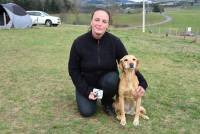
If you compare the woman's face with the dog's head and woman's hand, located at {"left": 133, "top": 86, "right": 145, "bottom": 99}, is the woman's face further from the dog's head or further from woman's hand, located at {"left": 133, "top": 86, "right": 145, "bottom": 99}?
woman's hand, located at {"left": 133, "top": 86, "right": 145, "bottom": 99}

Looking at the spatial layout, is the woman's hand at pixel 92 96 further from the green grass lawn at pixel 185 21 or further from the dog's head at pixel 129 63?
the green grass lawn at pixel 185 21

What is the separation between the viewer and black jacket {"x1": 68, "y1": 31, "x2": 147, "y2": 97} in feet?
18.6

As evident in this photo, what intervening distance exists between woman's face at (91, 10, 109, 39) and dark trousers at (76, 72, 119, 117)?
0.59m

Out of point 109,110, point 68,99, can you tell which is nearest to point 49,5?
point 68,99

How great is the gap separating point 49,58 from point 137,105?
616 centimetres

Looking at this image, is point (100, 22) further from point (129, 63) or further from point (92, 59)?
point (129, 63)

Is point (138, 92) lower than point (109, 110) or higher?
higher

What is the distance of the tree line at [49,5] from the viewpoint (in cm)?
5016

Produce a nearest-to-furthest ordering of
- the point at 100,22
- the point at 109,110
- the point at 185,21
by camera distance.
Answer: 1. the point at 100,22
2. the point at 109,110
3. the point at 185,21

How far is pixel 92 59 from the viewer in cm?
567

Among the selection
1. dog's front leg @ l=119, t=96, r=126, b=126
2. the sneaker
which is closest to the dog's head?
dog's front leg @ l=119, t=96, r=126, b=126

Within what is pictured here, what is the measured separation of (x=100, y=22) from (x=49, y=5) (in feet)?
162

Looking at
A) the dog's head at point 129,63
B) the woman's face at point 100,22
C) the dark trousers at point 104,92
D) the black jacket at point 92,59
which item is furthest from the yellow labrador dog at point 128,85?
the woman's face at point 100,22

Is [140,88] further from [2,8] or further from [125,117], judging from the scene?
[2,8]
